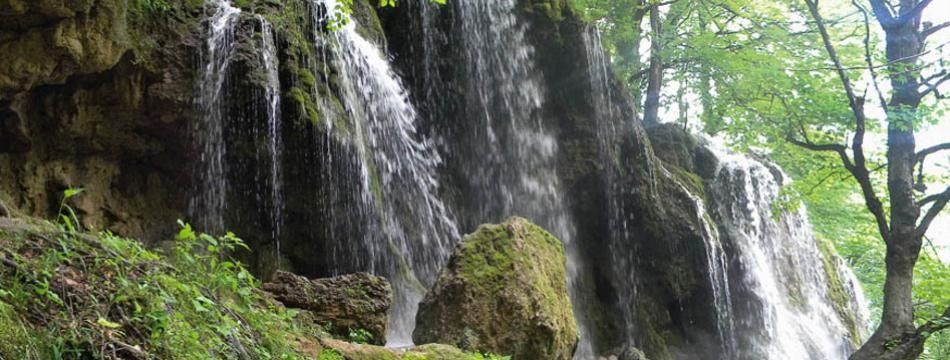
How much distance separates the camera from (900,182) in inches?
460

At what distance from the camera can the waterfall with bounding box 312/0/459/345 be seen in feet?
29.8

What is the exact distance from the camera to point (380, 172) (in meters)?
10.0

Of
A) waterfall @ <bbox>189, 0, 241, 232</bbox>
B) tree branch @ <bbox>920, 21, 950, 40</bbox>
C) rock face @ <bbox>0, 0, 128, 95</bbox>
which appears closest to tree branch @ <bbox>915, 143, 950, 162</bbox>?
tree branch @ <bbox>920, 21, 950, 40</bbox>

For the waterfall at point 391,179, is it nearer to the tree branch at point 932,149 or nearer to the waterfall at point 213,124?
the waterfall at point 213,124

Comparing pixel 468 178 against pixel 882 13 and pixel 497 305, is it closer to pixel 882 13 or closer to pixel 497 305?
pixel 497 305

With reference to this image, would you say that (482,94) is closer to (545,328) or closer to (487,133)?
(487,133)

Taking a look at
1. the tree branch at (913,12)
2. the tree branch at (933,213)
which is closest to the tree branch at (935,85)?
the tree branch at (913,12)

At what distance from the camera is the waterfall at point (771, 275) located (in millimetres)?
14312

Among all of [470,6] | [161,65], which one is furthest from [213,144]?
[470,6]

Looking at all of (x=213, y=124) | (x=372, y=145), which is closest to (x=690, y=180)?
(x=372, y=145)

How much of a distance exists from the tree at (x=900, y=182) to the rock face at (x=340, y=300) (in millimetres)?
8022

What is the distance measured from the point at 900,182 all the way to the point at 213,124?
1032cm

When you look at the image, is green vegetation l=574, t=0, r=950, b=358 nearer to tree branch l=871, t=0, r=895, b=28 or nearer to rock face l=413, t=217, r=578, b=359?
tree branch l=871, t=0, r=895, b=28

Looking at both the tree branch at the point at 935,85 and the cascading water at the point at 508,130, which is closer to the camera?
the tree branch at the point at 935,85
